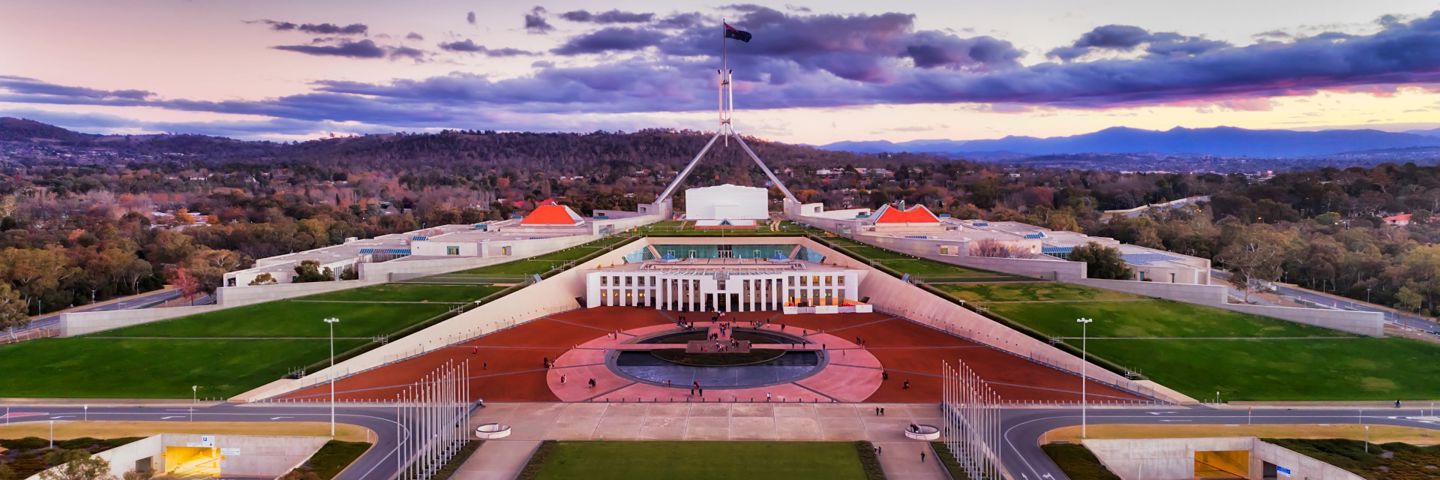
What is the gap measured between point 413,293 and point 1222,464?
38.7 m

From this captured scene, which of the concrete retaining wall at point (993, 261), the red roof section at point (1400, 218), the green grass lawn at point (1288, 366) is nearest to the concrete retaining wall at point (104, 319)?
the green grass lawn at point (1288, 366)

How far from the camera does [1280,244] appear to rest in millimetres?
57031

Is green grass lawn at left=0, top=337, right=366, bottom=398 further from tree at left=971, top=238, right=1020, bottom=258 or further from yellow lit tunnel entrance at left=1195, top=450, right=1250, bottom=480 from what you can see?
tree at left=971, top=238, right=1020, bottom=258

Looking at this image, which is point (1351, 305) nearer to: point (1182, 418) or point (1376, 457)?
point (1182, 418)

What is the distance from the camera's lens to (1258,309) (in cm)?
4069

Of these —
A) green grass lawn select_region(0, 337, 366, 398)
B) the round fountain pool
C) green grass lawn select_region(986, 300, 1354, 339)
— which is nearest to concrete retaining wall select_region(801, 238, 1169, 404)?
green grass lawn select_region(986, 300, 1354, 339)

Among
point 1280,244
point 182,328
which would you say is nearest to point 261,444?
point 182,328

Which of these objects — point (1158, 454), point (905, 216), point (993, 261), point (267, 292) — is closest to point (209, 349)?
point (267, 292)

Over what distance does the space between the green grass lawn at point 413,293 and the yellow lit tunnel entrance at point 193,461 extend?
→ 19908mm

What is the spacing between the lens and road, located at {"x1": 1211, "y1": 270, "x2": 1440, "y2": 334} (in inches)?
1620

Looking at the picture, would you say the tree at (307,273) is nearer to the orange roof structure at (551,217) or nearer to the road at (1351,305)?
the orange roof structure at (551,217)

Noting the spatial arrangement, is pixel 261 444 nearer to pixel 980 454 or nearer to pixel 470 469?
pixel 470 469

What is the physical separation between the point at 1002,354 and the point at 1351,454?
16.0m

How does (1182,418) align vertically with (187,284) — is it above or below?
below
